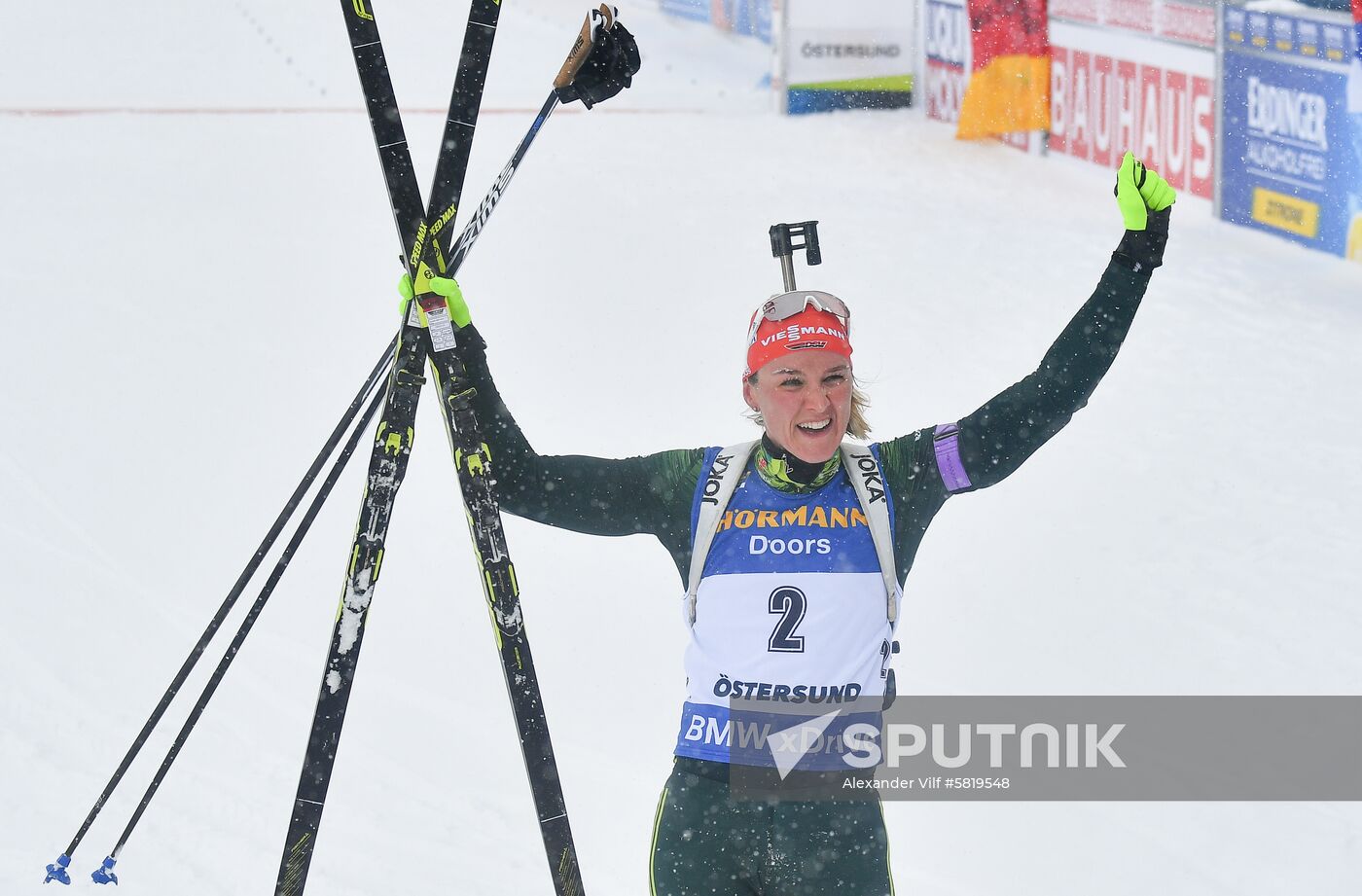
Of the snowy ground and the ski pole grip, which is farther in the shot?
the snowy ground

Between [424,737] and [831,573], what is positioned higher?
[831,573]

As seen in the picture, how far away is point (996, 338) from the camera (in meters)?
9.29

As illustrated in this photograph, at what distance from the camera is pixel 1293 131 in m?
10.1

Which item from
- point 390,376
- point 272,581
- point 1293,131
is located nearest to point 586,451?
point 272,581

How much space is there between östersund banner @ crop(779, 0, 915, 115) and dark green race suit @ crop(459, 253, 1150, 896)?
12.4 meters

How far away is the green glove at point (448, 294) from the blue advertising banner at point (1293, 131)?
320 inches

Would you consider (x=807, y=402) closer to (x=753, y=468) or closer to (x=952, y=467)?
(x=753, y=468)

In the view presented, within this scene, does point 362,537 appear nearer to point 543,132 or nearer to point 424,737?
point 424,737

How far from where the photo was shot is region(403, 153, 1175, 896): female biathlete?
2746 millimetres

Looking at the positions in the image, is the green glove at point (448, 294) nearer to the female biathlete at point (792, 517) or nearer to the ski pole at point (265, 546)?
the female biathlete at point (792, 517)

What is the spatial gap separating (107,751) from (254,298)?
500 cm

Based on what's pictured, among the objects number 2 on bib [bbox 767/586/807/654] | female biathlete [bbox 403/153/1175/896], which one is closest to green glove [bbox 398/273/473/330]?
female biathlete [bbox 403/153/1175/896]

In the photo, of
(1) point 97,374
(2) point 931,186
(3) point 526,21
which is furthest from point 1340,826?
(3) point 526,21

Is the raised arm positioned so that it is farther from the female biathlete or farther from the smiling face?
the smiling face
